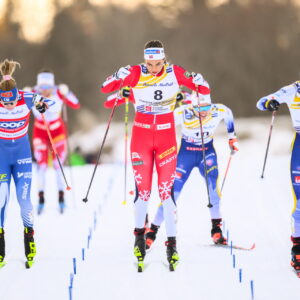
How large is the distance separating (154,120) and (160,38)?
1553 cm

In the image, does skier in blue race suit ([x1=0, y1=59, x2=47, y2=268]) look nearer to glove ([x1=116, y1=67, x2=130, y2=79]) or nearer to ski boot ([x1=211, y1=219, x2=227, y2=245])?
glove ([x1=116, y1=67, x2=130, y2=79])

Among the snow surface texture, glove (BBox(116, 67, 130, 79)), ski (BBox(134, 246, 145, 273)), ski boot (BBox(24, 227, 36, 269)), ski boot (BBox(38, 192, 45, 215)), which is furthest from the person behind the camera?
ski boot (BBox(38, 192, 45, 215))

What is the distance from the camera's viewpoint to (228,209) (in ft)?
19.9

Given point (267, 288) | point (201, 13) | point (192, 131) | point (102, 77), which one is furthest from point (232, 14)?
point (267, 288)

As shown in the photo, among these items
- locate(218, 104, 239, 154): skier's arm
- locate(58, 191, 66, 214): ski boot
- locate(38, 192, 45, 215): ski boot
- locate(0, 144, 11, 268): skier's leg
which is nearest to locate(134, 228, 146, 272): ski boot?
locate(0, 144, 11, 268): skier's leg

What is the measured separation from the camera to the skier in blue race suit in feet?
12.8

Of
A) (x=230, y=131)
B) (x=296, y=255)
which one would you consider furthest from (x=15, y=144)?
Result: (x=296, y=255)

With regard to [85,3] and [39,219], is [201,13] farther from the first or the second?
[39,219]

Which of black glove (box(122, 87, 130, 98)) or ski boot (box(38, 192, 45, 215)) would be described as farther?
ski boot (box(38, 192, 45, 215))

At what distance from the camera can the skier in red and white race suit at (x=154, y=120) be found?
3865mm

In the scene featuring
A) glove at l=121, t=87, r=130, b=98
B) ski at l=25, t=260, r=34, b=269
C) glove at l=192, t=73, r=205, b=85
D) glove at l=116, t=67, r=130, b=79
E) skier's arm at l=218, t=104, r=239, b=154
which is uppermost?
glove at l=116, t=67, r=130, b=79

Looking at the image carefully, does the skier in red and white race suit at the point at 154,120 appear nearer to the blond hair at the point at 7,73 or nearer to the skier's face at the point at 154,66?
the skier's face at the point at 154,66

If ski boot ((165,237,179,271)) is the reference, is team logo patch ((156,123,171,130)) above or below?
above

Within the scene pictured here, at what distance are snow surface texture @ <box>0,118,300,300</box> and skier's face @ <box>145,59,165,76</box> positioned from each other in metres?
1.73
